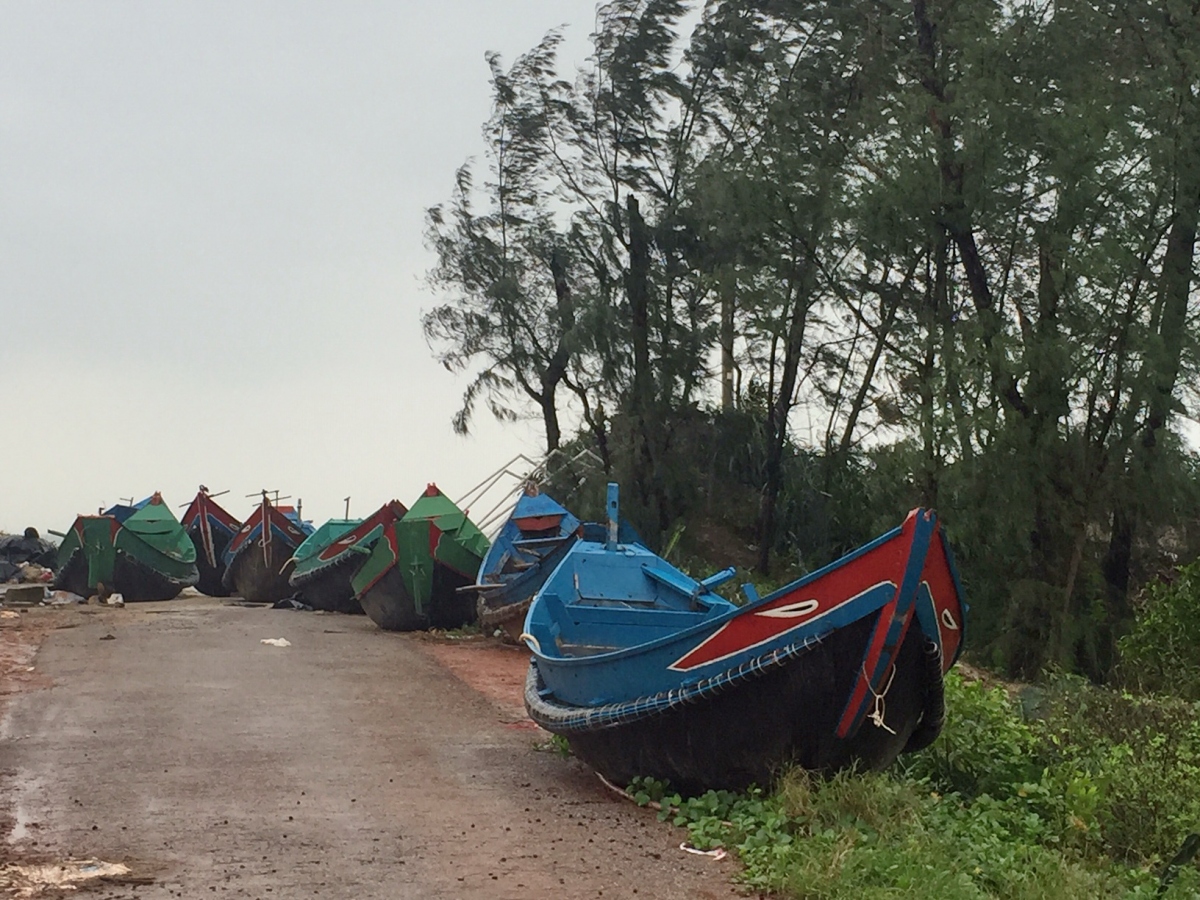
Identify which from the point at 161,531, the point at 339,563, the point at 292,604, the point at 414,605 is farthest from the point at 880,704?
the point at 161,531

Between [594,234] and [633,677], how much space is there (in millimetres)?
16560

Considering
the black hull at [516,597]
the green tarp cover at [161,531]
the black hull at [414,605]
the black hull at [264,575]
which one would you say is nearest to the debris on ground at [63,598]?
the green tarp cover at [161,531]

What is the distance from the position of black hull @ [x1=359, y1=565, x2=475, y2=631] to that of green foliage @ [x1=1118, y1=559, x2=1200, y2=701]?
893 centimetres

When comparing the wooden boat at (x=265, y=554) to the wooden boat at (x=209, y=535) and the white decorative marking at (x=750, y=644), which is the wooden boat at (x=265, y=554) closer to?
the wooden boat at (x=209, y=535)

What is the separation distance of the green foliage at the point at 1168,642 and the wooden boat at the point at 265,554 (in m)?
16.8

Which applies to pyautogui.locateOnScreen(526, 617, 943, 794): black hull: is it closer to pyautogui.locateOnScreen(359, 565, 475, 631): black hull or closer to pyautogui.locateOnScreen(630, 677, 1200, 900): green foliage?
pyautogui.locateOnScreen(630, 677, 1200, 900): green foliage

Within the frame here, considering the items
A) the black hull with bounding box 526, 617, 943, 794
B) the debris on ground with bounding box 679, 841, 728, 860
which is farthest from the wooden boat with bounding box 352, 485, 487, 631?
the debris on ground with bounding box 679, 841, 728, 860

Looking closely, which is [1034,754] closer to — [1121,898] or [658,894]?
[1121,898]

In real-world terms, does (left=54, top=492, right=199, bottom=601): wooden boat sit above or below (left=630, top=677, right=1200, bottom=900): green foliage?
above

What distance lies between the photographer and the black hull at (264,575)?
26.6 meters

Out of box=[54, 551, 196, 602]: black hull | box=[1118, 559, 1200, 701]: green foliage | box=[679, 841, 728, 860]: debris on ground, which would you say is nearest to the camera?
box=[679, 841, 728, 860]: debris on ground

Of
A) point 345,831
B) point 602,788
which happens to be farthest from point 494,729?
point 345,831

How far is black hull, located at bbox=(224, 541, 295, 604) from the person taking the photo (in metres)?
26.6

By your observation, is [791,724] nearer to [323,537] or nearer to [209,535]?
[323,537]
